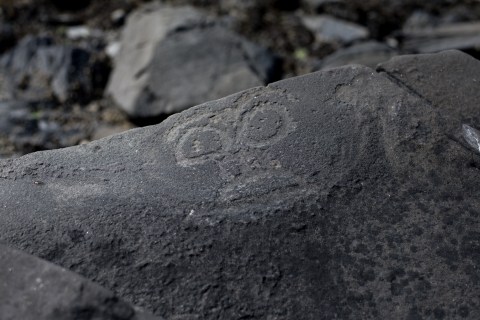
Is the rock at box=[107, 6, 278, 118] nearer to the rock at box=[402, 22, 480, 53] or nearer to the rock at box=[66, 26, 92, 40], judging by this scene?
the rock at box=[66, 26, 92, 40]

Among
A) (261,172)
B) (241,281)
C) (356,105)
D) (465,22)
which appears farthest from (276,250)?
(465,22)

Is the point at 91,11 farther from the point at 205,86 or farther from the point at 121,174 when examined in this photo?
the point at 121,174

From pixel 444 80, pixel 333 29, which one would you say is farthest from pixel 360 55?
pixel 444 80

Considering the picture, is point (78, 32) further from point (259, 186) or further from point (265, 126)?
point (259, 186)

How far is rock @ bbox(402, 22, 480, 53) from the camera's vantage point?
3.42 m

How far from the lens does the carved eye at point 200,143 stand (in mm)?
1572

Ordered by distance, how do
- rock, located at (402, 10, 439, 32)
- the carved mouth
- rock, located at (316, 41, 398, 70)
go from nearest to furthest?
the carved mouth
rock, located at (316, 41, 398, 70)
rock, located at (402, 10, 439, 32)

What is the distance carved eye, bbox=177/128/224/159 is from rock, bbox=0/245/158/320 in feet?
1.51

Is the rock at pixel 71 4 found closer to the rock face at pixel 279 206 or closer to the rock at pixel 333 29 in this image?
the rock at pixel 333 29

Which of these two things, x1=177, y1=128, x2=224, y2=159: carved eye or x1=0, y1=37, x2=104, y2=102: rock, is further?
x1=0, y1=37, x2=104, y2=102: rock

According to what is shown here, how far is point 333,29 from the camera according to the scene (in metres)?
3.70

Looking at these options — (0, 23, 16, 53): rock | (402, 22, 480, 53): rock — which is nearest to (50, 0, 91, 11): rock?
(0, 23, 16, 53): rock

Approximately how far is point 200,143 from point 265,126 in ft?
0.48

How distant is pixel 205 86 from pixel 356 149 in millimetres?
1623
